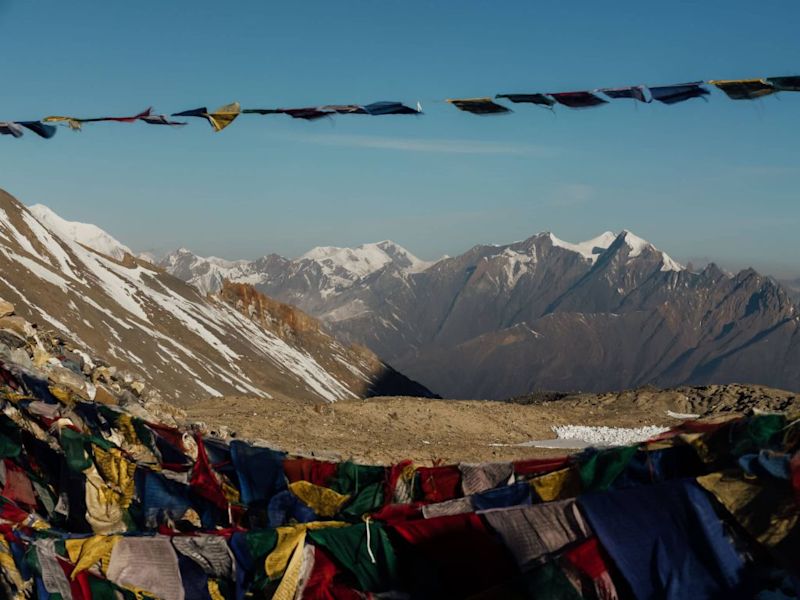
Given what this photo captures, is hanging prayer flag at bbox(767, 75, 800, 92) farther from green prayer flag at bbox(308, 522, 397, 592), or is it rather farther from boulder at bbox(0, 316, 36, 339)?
boulder at bbox(0, 316, 36, 339)

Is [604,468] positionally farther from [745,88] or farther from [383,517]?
[745,88]

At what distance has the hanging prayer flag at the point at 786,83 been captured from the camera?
34.3 ft

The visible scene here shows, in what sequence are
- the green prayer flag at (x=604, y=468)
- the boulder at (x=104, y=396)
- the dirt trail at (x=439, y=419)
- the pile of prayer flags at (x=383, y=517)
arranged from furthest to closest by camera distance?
the dirt trail at (x=439, y=419)
the boulder at (x=104, y=396)
the green prayer flag at (x=604, y=468)
the pile of prayer flags at (x=383, y=517)

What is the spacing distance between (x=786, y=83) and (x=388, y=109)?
5.17 metres

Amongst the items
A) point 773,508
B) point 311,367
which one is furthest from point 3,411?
point 311,367

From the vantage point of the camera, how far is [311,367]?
293 feet

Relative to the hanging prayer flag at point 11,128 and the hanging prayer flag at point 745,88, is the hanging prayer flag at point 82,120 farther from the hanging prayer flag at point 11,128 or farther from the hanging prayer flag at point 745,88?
the hanging prayer flag at point 745,88

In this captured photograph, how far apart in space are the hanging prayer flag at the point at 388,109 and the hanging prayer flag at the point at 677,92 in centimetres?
318

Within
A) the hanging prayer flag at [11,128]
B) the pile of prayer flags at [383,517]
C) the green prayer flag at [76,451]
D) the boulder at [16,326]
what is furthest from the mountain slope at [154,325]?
the pile of prayer flags at [383,517]

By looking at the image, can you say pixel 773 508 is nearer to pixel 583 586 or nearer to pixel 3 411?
pixel 583 586

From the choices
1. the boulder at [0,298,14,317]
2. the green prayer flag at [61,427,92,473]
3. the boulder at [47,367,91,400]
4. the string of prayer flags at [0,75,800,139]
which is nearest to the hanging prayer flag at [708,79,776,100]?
the string of prayer flags at [0,75,800,139]

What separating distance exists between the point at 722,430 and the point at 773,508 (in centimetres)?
127

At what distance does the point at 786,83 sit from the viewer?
10531 millimetres

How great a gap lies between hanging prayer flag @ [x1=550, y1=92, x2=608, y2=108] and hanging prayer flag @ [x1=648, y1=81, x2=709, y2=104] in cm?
75
